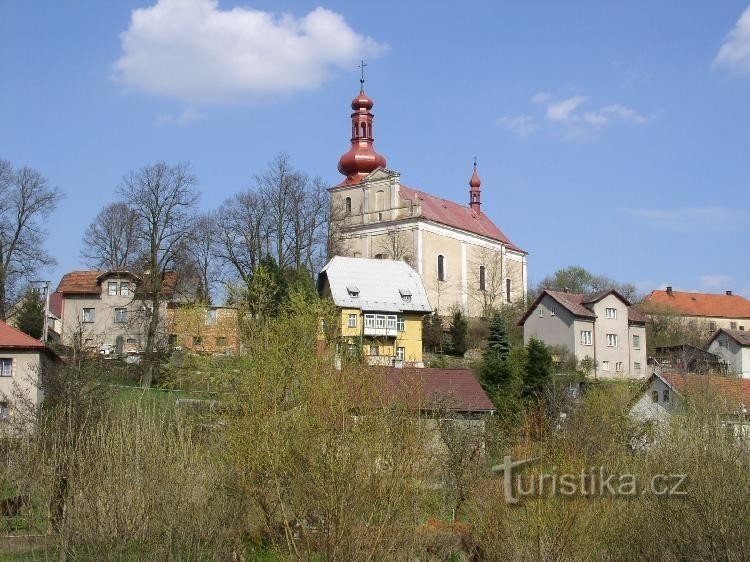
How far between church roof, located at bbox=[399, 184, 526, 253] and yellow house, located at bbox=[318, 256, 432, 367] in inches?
536

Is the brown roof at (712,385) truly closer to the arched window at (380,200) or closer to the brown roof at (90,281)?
the brown roof at (90,281)

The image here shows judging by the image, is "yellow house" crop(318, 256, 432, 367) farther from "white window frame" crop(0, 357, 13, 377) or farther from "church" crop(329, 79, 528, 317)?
"white window frame" crop(0, 357, 13, 377)

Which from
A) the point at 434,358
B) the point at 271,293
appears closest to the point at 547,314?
the point at 434,358

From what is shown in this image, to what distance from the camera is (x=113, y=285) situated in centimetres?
5503

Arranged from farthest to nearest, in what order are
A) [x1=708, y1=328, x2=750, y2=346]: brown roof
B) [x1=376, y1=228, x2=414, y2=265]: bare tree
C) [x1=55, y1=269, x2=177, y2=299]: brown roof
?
[x1=376, y1=228, x2=414, y2=265]: bare tree < [x1=708, y1=328, x2=750, y2=346]: brown roof < [x1=55, y1=269, x2=177, y2=299]: brown roof

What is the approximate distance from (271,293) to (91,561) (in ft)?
101

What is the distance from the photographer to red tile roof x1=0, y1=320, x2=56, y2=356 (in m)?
37.1

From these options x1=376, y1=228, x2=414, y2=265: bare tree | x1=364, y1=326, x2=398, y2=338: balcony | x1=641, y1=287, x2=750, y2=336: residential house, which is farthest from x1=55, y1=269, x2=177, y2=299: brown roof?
x1=641, y1=287, x2=750, y2=336: residential house

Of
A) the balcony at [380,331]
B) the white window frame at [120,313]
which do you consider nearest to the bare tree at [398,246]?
the balcony at [380,331]

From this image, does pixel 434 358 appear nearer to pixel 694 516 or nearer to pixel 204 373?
pixel 204 373

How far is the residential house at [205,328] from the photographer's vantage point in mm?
40969

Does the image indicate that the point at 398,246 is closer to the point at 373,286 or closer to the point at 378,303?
the point at 373,286

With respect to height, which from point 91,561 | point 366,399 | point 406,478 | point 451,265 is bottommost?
point 91,561

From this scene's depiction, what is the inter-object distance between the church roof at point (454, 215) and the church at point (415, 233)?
121 millimetres
